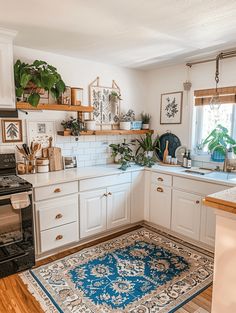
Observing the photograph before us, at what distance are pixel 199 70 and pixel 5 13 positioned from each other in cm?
233

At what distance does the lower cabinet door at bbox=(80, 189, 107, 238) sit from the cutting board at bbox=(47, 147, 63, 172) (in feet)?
1.71

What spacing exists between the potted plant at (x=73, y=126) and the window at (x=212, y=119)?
5.17 feet

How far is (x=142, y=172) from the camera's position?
10.8ft

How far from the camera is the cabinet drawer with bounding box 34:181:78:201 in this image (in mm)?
2370

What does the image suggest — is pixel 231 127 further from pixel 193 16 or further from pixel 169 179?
pixel 193 16

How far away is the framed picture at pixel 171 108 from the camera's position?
3.44 m

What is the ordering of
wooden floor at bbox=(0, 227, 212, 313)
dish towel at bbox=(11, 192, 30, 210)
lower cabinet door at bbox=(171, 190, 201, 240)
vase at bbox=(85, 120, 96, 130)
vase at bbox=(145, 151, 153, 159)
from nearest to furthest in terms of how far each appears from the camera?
wooden floor at bbox=(0, 227, 212, 313), dish towel at bbox=(11, 192, 30, 210), lower cabinet door at bbox=(171, 190, 201, 240), vase at bbox=(85, 120, 96, 130), vase at bbox=(145, 151, 153, 159)

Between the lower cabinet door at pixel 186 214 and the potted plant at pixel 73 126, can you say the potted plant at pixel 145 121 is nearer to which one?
the potted plant at pixel 73 126

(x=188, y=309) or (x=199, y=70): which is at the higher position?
(x=199, y=70)

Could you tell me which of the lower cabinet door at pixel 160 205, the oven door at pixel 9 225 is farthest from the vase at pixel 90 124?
the oven door at pixel 9 225

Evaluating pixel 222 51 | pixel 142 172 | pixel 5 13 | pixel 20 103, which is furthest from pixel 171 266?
pixel 5 13

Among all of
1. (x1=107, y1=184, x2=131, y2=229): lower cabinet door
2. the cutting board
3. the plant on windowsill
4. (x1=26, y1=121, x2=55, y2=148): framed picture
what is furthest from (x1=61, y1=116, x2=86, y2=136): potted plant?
the plant on windowsill

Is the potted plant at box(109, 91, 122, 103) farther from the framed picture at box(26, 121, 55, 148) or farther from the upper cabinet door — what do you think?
the upper cabinet door

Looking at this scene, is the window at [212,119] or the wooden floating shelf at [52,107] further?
the window at [212,119]
